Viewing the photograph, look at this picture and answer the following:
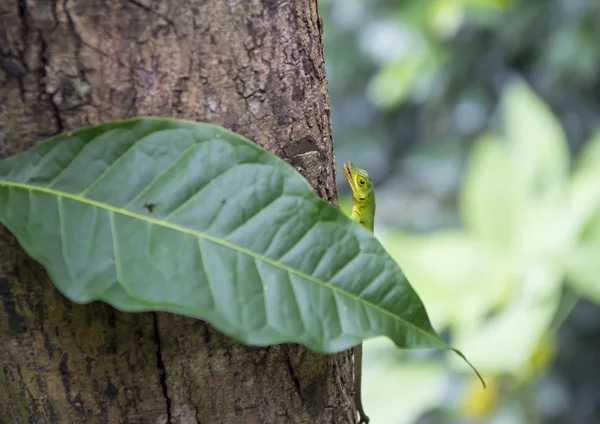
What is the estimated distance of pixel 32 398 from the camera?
0.62 metres

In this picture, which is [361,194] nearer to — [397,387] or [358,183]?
[358,183]

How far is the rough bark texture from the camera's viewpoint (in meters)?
0.54

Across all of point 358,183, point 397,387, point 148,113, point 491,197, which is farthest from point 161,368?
point 491,197

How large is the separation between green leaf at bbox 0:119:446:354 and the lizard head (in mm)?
619

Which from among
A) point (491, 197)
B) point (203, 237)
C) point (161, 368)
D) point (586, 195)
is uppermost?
point (203, 237)

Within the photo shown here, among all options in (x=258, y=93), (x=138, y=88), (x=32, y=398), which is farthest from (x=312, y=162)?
(x=32, y=398)

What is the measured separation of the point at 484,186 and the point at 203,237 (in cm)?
193

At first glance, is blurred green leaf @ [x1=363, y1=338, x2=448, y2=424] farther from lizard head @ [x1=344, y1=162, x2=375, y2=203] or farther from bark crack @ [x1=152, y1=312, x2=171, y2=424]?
bark crack @ [x1=152, y1=312, x2=171, y2=424]

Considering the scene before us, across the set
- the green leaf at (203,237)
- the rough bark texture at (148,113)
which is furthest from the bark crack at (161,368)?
the green leaf at (203,237)

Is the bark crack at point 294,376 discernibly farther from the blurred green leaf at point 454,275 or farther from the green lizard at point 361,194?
the blurred green leaf at point 454,275

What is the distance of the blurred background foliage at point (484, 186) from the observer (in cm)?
204

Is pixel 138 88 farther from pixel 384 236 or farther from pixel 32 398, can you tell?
pixel 384 236

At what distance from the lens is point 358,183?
1197 millimetres

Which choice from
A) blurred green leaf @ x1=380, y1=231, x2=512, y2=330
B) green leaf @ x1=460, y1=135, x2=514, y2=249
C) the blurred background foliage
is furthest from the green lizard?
green leaf @ x1=460, y1=135, x2=514, y2=249
